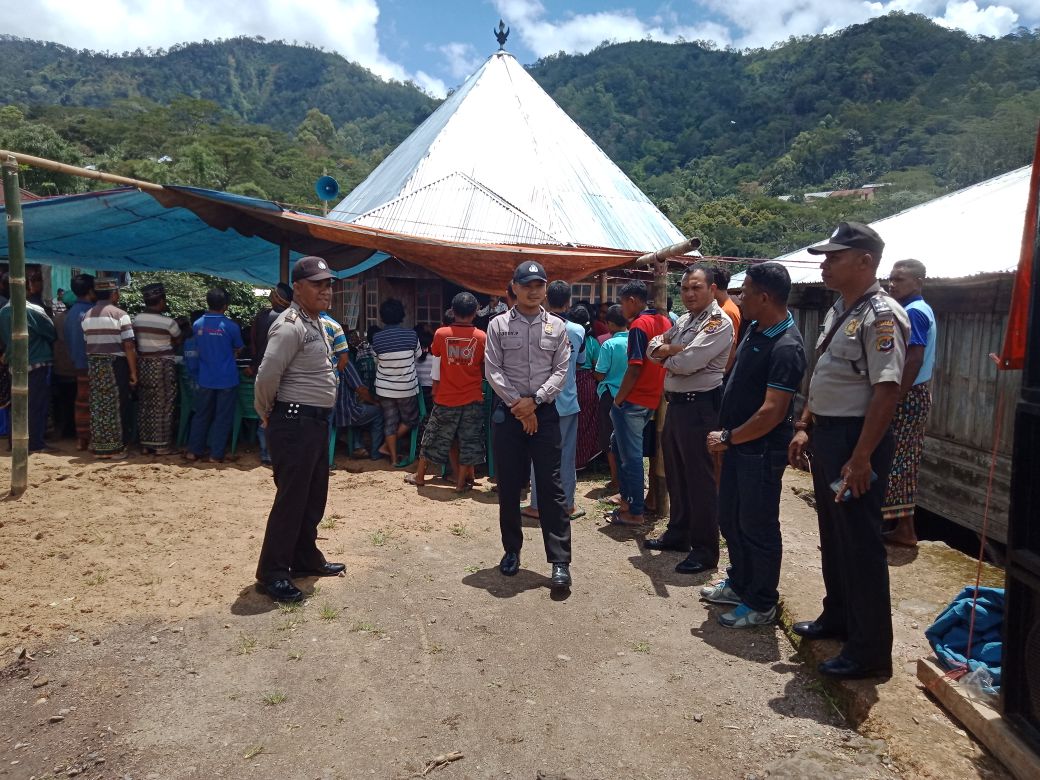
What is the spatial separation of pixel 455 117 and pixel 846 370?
444 inches

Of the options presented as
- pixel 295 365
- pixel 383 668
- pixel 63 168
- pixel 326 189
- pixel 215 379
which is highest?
pixel 326 189

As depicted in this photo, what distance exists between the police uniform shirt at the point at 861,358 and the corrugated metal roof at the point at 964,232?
321 centimetres

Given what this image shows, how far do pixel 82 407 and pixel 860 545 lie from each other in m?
7.51

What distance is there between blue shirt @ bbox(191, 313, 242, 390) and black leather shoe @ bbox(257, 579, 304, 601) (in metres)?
3.69

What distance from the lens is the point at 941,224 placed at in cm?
768

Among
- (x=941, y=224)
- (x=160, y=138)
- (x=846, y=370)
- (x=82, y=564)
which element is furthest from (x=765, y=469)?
(x=160, y=138)

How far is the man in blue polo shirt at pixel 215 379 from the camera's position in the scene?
7.05 metres

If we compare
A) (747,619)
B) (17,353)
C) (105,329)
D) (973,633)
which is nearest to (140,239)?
(105,329)

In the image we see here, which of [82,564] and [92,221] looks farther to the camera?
[92,221]

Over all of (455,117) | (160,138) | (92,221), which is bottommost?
(92,221)

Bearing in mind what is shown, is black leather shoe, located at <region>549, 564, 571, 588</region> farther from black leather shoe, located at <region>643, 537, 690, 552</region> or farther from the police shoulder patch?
the police shoulder patch

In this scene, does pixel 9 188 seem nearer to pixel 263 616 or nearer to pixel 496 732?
pixel 263 616

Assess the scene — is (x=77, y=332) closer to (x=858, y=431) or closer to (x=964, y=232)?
(x=858, y=431)

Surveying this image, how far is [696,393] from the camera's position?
14.3ft
